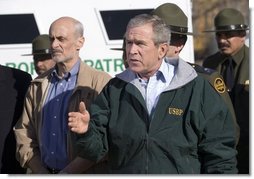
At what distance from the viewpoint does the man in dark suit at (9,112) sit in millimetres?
5598

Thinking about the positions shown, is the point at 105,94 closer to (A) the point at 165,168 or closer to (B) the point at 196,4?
(A) the point at 165,168

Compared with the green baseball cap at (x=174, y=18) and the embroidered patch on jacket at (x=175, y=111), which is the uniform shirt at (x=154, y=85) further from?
the green baseball cap at (x=174, y=18)

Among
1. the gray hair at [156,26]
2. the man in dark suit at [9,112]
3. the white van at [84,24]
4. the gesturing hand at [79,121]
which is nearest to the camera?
the gesturing hand at [79,121]

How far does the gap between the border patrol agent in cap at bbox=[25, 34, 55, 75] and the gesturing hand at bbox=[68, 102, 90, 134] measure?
2.82 metres

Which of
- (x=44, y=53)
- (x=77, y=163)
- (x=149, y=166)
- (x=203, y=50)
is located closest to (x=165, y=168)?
(x=149, y=166)

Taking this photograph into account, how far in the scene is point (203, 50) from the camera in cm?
1455

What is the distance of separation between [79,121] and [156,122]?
40cm

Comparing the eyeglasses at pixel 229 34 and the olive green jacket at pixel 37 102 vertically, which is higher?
the eyeglasses at pixel 229 34

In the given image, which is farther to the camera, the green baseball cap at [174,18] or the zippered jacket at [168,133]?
the green baseball cap at [174,18]

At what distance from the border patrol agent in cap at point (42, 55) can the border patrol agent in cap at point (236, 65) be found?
125 cm

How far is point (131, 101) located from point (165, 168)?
38 cm

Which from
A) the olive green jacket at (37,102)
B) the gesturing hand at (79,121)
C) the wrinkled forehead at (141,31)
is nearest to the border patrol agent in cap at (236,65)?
the olive green jacket at (37,102)

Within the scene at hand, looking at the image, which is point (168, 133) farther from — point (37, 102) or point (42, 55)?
point (42, 55)

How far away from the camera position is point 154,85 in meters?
4.68
